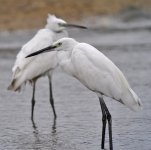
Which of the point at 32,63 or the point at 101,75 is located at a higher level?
the point at 32,63

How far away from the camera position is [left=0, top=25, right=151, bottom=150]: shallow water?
8.77m

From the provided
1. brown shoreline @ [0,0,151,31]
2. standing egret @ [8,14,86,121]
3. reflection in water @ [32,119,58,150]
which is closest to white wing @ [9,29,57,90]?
standing egret @ [8,14,86,121]

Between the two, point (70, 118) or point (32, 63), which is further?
point (32, 63)

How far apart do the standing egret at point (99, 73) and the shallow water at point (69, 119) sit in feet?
1.60

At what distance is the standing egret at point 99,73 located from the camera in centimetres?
833

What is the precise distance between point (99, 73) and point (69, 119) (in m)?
1.93

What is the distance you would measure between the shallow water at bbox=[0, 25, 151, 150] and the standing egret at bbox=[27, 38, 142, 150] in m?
0.49

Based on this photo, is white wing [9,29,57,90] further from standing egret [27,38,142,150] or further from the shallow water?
standing egret [27,38,142,150]

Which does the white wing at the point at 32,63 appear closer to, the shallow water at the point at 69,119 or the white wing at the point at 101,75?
the shallow water at the point at 69,119

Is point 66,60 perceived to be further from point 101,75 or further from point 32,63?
point 32,63

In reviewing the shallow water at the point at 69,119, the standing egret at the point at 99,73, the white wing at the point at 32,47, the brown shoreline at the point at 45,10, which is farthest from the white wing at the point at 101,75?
the brown shoreline at the point at 45,10

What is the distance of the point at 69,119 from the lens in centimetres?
1023

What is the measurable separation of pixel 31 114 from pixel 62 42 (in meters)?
2.32

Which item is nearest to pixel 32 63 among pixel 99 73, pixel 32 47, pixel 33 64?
pixel 33 64
